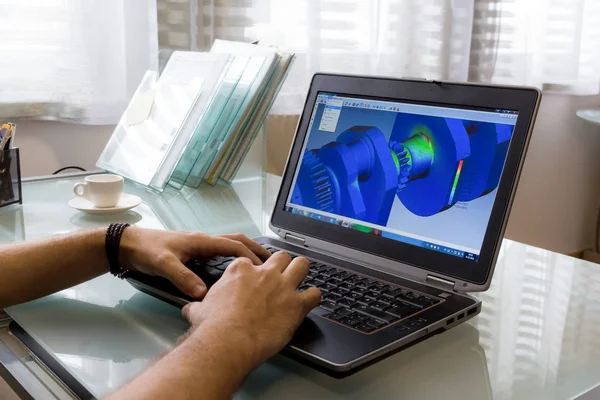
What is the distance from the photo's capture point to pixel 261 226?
1156mm

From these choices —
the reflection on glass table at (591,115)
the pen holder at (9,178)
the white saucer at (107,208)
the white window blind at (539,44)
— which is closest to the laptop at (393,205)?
the white saucer at (107,208)

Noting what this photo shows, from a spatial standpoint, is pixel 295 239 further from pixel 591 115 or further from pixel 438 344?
pixel 591 115

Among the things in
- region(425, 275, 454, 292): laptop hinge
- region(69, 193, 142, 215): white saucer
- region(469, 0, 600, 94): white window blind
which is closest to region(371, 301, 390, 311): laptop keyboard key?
region(425, 275, 454, 292): laptop hinge

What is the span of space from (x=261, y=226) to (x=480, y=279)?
0.48 meters

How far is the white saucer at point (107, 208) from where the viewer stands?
1185 mm

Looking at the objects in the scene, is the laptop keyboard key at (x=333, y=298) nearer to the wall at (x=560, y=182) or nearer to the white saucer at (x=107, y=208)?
the white saucer at (x=107, y=208)

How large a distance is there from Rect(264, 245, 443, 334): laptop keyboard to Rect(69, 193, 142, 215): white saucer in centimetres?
50

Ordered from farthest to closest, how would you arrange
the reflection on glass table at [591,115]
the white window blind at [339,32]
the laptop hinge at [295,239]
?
the reflection on glass table at [591,115] < the white window blind at [339,32] < the laptop hinge at [295,239]

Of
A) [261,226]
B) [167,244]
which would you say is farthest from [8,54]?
[167,244]

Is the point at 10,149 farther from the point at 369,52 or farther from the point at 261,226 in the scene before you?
the point at 369,52

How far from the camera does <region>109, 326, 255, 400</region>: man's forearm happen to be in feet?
1.85

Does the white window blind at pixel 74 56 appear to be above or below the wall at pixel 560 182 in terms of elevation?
above

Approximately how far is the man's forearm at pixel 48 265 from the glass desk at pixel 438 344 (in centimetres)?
2

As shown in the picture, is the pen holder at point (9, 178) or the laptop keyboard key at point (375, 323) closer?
the laptop keyboard key at point (375, 323)
